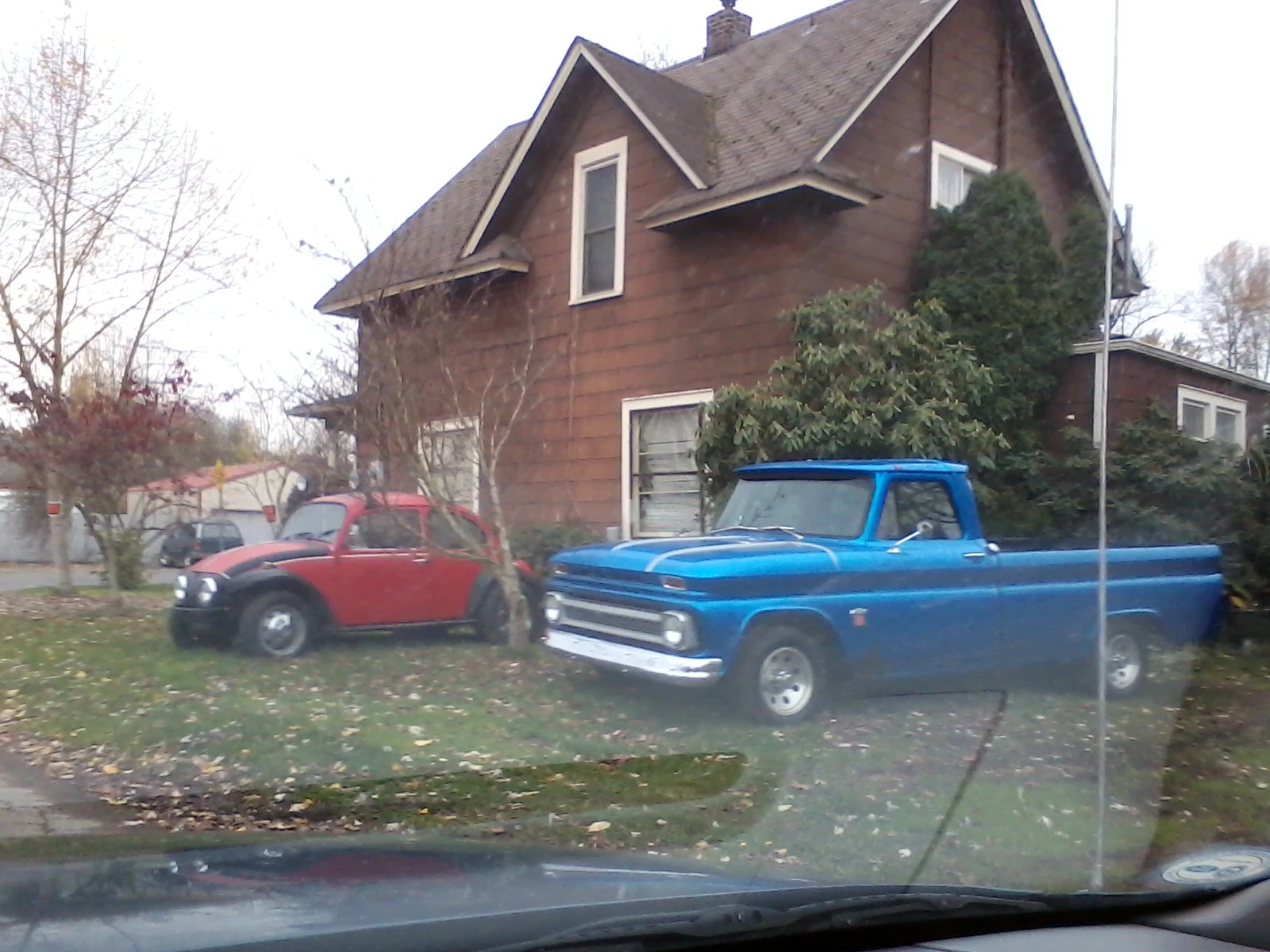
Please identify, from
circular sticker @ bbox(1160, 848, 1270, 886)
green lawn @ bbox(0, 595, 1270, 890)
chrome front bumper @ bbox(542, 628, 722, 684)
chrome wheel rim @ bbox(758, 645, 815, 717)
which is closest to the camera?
circular sticker @ bbox(1160, 848, 1270, 886)

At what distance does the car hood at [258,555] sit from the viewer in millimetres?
10836

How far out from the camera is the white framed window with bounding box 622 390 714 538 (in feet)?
45.6

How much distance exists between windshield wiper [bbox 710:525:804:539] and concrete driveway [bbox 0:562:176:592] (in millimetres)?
7150

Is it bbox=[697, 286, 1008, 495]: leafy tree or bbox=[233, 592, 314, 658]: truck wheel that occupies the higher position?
bbox=[697, 286, 1008, 495]: leafy tree

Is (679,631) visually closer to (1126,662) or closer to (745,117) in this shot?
(1126,662)

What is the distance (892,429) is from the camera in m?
11.4

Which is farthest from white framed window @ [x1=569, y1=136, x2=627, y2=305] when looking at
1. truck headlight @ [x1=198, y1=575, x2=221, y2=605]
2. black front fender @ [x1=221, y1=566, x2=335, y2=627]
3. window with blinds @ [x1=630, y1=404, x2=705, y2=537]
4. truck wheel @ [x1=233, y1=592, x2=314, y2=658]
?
truck headlight @ [x1=198, y1=575, x2=221, y2=605]

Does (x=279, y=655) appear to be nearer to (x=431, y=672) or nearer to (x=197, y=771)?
(x=431, y=672)

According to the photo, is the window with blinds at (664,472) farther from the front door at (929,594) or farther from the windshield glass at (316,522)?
the front door at (929,594)

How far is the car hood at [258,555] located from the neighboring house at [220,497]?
208 cm

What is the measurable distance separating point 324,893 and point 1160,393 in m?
12.5

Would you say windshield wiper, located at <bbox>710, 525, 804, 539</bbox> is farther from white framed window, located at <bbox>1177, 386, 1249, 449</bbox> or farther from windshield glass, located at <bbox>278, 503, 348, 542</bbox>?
white framed window, located at <bbox>1177, 386, 1249, 449</bbox>

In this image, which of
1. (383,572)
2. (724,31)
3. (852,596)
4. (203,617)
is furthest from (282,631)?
(724,31)

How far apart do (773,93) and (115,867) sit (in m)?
13.0
